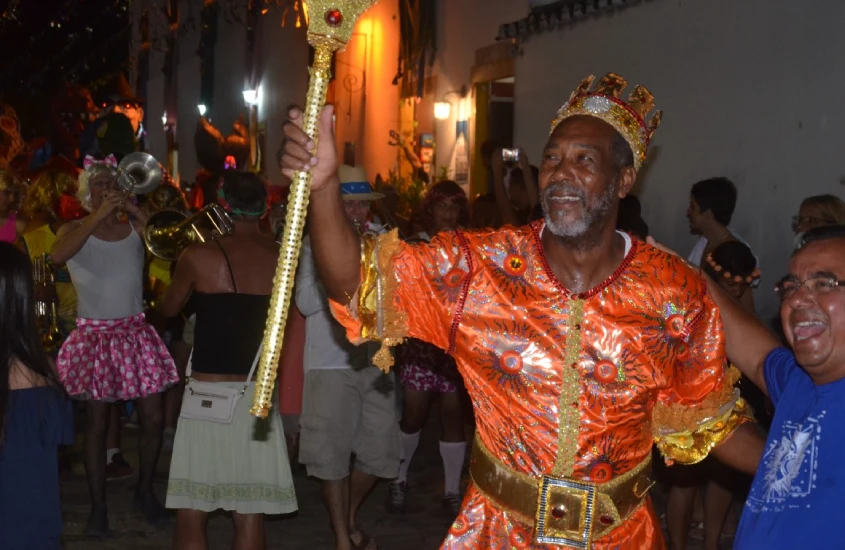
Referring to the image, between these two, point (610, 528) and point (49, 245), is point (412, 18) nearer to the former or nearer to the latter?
point (49, 245)

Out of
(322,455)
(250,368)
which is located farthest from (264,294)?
(322,455)

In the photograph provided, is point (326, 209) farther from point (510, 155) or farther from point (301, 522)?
point (510, 155)

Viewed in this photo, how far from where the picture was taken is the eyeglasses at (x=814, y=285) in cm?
291

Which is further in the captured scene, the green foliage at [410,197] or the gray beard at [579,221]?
the green foliage at [410,197]

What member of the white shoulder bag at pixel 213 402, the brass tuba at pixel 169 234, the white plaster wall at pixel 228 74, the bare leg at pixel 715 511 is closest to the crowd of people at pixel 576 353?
the white shoulder bag at pixel 213 402

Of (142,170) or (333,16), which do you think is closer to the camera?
(333,16)

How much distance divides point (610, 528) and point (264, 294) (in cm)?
312

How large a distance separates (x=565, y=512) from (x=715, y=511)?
11.5 feet

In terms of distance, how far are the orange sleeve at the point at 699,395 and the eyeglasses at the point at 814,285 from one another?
0.55 m

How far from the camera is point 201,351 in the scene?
6.01 m

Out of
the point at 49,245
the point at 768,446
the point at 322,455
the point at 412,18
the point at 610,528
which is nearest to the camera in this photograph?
the point at 768,446

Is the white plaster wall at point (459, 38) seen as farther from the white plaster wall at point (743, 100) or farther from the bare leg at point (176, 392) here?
the bare leg at point (176, 392)

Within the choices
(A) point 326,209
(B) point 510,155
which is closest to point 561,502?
(A) point 326,209

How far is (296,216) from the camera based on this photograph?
279 cm
